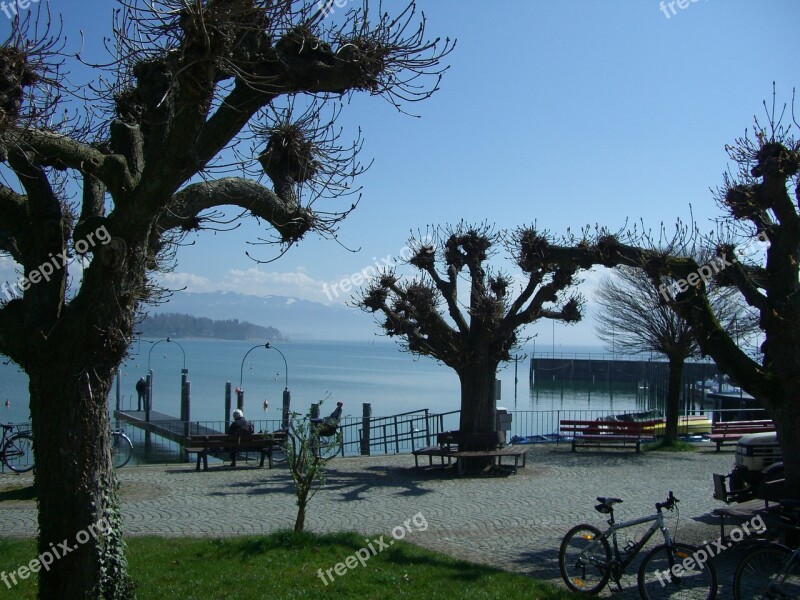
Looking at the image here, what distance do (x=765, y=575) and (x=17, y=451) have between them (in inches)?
533

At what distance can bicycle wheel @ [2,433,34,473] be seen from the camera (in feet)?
49.5

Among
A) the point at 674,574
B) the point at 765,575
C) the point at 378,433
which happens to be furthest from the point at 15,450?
the point at 378,433

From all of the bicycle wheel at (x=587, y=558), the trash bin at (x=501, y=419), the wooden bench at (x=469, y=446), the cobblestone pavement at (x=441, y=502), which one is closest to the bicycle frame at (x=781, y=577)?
the cobblestone pavement at (x=441, y=502)

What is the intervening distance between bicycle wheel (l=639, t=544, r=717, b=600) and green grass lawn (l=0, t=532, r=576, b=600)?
851 mm

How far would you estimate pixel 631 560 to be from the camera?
7656 millimetres

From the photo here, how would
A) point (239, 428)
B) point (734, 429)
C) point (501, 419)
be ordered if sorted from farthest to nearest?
point (734, 429) < point (501, 419) < point (239, 428)

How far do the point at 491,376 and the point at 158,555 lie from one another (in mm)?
10309

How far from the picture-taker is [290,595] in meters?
6.93

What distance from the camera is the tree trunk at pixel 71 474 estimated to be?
5.87 meters

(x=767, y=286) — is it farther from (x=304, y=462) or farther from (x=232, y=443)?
(x=232, y=443)

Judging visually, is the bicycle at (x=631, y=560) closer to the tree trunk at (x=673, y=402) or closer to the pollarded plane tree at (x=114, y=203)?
the pollarded plane tree at (x=114, y=203)

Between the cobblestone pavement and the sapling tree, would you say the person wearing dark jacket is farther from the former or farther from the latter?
the sapling tree

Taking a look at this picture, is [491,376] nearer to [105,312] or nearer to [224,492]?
[224,492]

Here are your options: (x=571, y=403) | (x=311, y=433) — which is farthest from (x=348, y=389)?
(x=311, y=433)
